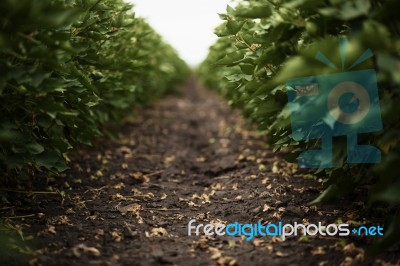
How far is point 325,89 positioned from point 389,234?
736 mm

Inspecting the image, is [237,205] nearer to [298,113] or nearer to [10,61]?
[298,113]

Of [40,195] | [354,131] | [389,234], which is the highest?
[354,131]

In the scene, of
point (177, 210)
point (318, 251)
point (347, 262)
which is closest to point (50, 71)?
point (177, 210)

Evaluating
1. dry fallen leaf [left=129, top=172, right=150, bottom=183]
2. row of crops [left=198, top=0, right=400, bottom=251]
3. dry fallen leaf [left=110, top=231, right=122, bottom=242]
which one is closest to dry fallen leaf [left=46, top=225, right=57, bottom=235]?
dry fallen leaf [left=110, top=231, right=122, bottom=242]

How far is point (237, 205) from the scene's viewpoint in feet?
10.3

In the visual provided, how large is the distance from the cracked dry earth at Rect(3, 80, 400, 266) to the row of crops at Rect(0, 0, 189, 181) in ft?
1.34

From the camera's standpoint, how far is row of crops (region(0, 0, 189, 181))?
2207 millimetres

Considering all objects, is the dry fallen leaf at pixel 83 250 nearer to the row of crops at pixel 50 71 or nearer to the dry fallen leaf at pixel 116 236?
the dry fallen leaf at pixel 116 236

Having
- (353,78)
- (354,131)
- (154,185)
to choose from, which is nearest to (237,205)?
(154,185)

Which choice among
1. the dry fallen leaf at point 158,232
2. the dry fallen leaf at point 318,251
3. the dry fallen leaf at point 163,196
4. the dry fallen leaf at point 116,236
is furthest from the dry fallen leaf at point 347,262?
the dry fallen leaf at point 163,196

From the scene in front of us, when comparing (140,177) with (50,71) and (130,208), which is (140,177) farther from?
(50,71)

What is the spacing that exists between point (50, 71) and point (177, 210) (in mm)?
1300

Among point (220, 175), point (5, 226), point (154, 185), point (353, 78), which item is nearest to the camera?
point (353, 78)

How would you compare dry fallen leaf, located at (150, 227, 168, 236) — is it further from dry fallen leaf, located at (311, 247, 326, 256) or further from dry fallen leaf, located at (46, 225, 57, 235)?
dry fallen leaf, located at (311, 247, 326, 256)
